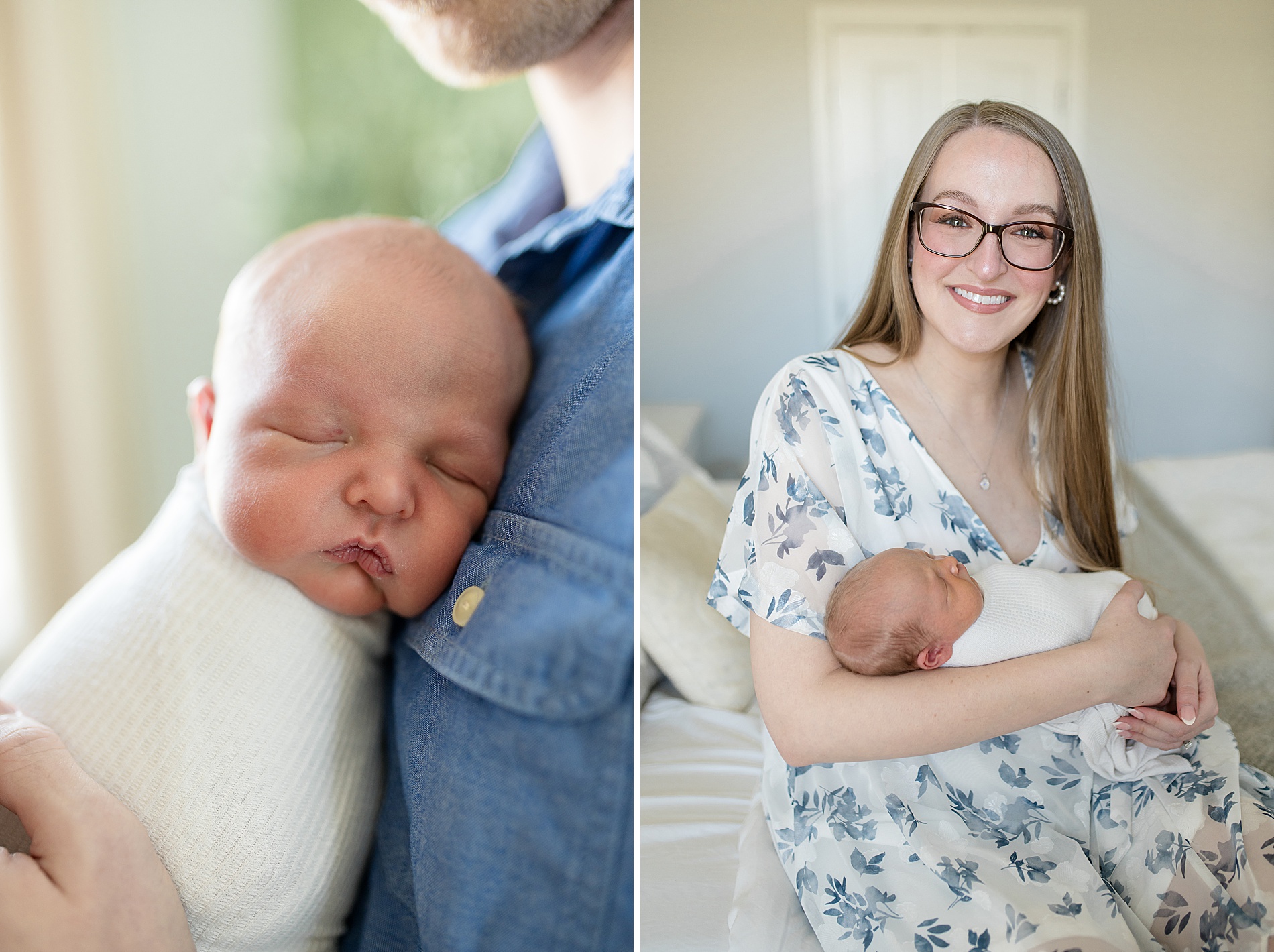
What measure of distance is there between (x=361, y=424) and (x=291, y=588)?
0.47 feet

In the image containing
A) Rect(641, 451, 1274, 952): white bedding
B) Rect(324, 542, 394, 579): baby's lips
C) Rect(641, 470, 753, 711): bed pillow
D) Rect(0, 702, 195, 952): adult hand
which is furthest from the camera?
Rect(641, 470, 753, 711): bed pillow

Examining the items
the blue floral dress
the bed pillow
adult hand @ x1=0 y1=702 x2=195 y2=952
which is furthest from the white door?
adult hand @ x1=0 y1=702 x2=195 y2=952

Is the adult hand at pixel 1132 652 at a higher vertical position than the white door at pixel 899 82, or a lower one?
lower

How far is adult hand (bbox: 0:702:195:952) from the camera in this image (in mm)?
514

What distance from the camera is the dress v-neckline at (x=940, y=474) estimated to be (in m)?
0.78

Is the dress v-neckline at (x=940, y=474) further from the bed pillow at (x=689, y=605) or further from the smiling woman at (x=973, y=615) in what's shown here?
the bed pillow at (x=689, y=605)

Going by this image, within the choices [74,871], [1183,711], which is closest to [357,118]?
[74,871]

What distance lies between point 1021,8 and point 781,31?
0.25 meters

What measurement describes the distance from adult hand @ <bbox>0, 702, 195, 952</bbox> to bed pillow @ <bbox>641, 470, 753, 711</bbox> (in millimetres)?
563

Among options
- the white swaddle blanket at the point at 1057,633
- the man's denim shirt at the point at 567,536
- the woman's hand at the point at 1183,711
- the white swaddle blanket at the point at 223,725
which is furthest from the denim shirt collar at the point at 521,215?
the woman's hand at the point at 1183,711

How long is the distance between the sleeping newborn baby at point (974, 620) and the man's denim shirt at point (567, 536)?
0.21m

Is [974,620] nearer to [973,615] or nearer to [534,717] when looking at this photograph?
[973,615]

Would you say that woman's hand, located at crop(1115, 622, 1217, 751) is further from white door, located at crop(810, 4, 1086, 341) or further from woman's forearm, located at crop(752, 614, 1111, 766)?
white door, located at crop(810, 4, 1086, 341)

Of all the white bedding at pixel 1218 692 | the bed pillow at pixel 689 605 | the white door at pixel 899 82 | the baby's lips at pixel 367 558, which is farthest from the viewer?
the bed pillow at pixel 689 605
